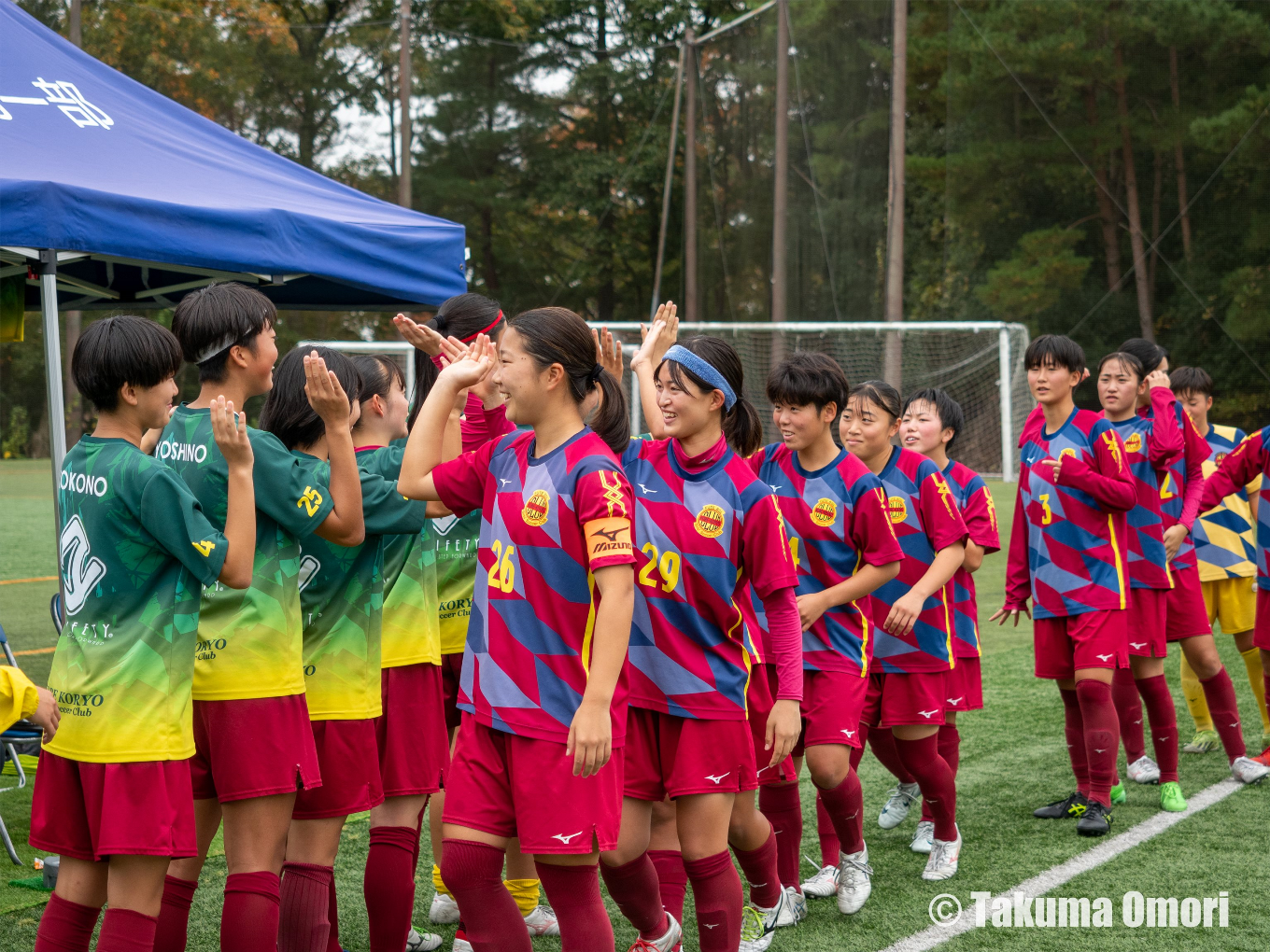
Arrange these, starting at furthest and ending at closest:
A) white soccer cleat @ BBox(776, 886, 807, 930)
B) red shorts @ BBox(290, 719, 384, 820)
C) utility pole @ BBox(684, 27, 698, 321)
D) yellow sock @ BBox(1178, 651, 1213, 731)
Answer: utility pole @ BBox(684, 27, 698, 321), yellow sock @ BBox(1178, 651, 1213, 731), white soccer cleat @ BBox(776, 886, 807, 930), red shorts @ BBox(290, 719, 384, 820)

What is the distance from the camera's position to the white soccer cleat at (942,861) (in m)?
4.49

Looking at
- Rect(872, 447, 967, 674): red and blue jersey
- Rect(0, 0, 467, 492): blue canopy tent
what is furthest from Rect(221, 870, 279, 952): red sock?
Rect(872, 447, 967, 674): red and blue jersey

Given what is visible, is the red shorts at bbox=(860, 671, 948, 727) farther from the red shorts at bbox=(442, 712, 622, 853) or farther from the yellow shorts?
the yellow shorts

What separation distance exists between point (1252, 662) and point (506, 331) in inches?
216

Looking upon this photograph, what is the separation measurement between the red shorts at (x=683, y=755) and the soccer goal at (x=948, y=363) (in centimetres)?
1860

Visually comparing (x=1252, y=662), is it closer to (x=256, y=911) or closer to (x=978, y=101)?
(x=256, y=911)

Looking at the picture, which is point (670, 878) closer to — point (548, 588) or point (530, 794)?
point (530, 794)

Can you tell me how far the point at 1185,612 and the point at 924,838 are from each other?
84.1 inches

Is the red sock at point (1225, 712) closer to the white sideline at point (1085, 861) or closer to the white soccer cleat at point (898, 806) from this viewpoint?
the white sideline at point (1085, 861)

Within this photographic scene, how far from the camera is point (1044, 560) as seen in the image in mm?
5289

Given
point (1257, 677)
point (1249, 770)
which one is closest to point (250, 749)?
point (1249, 770)

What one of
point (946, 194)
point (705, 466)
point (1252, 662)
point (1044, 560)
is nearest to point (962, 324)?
point (946, 194)

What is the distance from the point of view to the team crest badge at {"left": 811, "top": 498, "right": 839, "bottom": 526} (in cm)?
411

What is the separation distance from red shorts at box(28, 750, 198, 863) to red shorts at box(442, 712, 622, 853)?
1.96 feet
